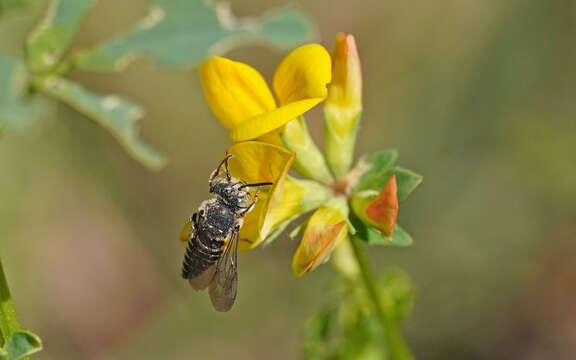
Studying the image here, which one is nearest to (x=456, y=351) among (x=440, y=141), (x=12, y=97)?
(x=440, y=141)


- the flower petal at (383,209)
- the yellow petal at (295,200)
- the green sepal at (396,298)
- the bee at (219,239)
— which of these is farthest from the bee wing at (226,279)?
the green sepal at (396,298)

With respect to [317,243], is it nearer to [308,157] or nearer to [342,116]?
[308,157]

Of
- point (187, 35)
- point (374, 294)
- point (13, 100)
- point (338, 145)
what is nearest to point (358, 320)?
point (374, 294)

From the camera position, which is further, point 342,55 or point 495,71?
point 495,71

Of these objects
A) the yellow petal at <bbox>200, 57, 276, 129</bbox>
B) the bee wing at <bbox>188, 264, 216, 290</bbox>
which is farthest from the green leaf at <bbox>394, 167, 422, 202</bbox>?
the bee wing at <bbox>188, 264, 216, 290</bbox>

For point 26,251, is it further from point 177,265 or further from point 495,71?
point 495,71
